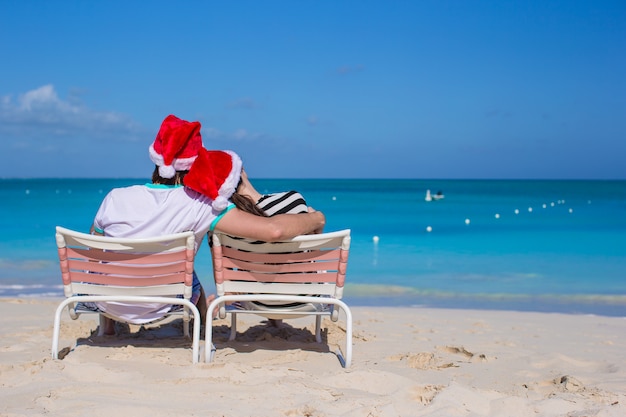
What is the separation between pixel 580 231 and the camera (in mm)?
21750

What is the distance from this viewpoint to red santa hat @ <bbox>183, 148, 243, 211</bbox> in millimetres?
3717

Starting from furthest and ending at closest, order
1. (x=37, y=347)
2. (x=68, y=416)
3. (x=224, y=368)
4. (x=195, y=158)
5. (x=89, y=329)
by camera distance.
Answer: (x=89, y=329), (x=37, y=347), (x=195, y=158), (x=224, y=368), (x=68, y=416)

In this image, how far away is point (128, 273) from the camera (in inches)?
150

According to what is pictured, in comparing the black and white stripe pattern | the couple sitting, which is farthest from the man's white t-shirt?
the black and white stripe pattern

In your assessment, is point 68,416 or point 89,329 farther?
point 89,329

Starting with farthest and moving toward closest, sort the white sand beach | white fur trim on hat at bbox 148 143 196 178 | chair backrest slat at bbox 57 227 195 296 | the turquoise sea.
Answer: the turquoise sea, white fur trim on hat at bbox 148 143 196 178, chair backrest slat at bbox 57 227 195 296, the white sand beach

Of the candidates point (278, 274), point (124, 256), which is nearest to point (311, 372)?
point (278, 274)

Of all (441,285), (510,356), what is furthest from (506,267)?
(510,356)

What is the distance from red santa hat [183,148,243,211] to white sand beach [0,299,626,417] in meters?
0.94

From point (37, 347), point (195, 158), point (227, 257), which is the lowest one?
point (37, 347)

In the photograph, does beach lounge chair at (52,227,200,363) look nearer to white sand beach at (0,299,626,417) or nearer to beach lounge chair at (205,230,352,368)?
beach lounge chair at (205,230,352,368)

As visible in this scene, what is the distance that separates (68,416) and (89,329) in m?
2.21

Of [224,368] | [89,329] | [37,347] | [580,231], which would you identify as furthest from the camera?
[580,231]

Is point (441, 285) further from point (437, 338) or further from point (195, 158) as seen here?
point (195, 158)
